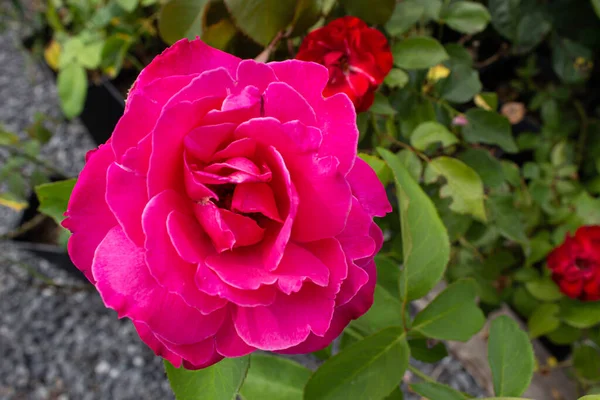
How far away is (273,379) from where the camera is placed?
1.89 feet

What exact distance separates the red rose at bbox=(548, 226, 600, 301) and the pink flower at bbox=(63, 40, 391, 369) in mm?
533

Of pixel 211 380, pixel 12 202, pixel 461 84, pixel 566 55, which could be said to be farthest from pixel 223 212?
pixel 12 202

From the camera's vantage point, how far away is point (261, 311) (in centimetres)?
33

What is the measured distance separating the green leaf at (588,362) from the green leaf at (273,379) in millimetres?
581

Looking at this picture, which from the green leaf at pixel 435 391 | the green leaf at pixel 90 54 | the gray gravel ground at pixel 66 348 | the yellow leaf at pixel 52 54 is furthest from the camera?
the yellow leaf at pixel 52 54

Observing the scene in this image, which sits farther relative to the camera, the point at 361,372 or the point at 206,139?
the point at 361,372

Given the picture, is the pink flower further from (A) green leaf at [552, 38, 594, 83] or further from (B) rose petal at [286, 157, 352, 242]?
(A) green leaf at [552, 38, 594, 83]

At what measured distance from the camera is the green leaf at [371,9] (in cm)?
56

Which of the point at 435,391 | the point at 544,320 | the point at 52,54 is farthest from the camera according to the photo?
the point at 52,54

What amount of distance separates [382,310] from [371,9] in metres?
0.32

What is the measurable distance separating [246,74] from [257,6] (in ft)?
0.67

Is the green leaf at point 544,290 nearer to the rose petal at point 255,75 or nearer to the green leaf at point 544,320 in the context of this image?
the green leaf at point 544,320

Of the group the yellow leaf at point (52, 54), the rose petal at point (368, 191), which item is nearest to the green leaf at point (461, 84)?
the rose petal at point (368, 191)

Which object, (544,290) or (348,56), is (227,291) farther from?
(544,290)
